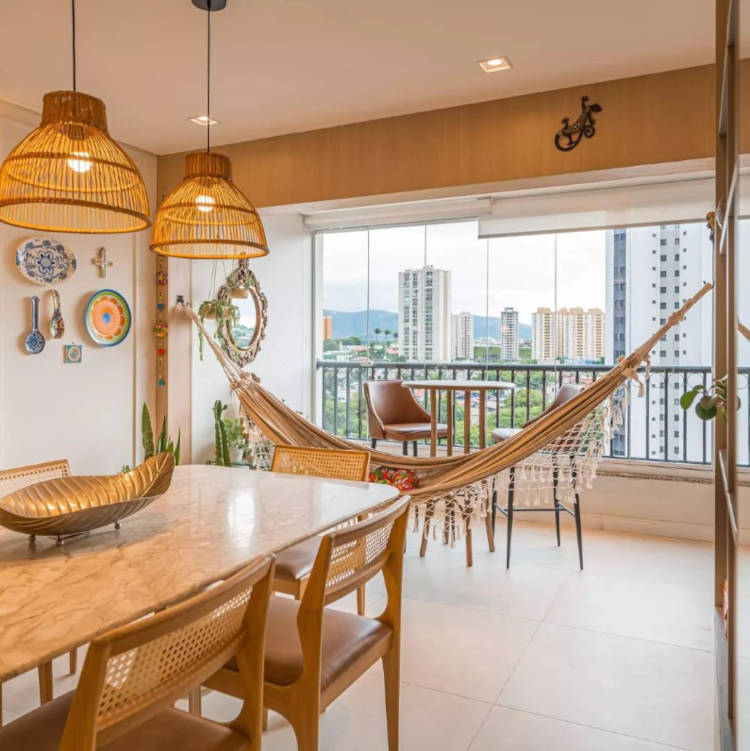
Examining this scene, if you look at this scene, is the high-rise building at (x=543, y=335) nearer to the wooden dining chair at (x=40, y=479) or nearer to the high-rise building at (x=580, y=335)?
the high-rise building at (x=580, y=335)

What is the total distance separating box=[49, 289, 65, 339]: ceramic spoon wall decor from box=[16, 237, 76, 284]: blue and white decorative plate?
82mm

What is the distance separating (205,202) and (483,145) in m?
1.76

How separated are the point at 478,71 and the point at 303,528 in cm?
223

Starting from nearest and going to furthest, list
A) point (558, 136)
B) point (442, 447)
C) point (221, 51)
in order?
point (221, 51) < point (558, 136) < point (442, 447)

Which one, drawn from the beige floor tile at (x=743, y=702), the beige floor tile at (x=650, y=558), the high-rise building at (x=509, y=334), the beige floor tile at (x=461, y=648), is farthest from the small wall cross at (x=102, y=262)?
the beige floor tile at (x=743, y=702)

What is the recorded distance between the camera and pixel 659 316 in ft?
14.3

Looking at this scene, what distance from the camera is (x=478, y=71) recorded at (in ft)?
9.34

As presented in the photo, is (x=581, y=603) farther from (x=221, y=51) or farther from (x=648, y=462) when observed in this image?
(x=221, y=51)

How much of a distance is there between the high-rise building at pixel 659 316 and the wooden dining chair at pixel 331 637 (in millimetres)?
3182

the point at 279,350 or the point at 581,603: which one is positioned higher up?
the point at 279,350

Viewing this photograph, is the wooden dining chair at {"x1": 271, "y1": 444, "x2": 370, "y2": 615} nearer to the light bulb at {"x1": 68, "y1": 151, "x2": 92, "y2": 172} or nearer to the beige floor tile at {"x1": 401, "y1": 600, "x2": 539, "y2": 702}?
the beige floor tile at {"x1": 401, "y1": 600, "x2": 539, "y2": 702}

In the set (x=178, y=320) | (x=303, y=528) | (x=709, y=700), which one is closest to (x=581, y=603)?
(x=709, y=700)

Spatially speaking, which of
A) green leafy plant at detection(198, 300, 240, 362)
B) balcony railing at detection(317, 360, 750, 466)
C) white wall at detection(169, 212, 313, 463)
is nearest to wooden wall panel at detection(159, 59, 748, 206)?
white wall at detection(169, 212, 313, 463)

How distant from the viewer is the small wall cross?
12.1ft
